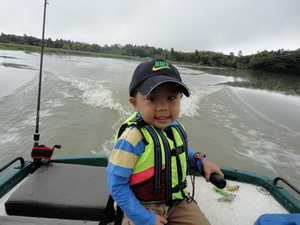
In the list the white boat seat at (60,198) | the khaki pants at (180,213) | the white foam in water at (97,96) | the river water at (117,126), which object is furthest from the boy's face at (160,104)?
the white foam in water at (97,96)

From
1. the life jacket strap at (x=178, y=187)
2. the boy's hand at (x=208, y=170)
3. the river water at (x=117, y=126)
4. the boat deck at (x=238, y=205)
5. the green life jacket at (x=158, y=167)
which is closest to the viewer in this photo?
the green life jacket at (x=158, y=167)

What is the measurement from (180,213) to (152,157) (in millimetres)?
524

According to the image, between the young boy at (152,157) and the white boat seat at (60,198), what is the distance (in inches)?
12.2

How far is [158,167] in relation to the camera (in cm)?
128

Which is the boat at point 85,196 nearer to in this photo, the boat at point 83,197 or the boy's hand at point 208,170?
the boat at point 83,197

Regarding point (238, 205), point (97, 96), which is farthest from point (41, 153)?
point (97, 96)

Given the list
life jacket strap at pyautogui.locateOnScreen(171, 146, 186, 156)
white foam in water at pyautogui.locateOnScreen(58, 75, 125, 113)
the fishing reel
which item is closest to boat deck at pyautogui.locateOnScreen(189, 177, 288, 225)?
life jacket strap at pyautogui.locateOnScreen(171, 146, 186, 156)

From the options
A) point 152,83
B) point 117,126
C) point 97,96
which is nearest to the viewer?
point 152,83

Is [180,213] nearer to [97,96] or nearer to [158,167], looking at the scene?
[158,167]

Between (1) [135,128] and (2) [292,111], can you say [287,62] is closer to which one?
(2) [292,111]

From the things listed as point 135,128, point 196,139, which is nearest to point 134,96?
point 135,128

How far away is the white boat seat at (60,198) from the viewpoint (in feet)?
4.78

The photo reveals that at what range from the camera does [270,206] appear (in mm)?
1985

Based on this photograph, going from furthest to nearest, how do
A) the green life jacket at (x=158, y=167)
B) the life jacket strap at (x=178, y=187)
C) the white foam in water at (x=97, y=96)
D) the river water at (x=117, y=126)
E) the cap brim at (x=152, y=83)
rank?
the white foam in water at (x=97, y=96), the river water at (x=117, y=126), the life jacket strap at (x=178, y=187), the green life jacket at (x=158, y=167), the cap brim at (x=152, y=83)
